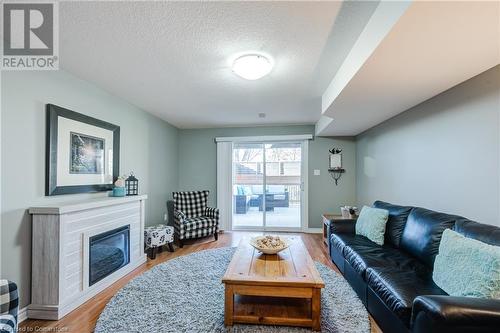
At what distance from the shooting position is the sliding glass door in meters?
5.15

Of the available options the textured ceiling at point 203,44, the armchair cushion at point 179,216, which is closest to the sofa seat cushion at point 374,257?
the textured ceiling at point 203,44

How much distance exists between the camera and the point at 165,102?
11.5ft

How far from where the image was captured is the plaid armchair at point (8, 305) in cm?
137

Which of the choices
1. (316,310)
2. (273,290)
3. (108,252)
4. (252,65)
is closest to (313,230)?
(316,310)

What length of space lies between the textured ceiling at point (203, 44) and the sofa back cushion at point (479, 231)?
1693 mm

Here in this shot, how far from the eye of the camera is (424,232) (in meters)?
2.14

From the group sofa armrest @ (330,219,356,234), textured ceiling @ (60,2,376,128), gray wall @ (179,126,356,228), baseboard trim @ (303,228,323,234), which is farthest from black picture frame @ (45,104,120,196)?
baseboard trim @ (303,228,323,234)

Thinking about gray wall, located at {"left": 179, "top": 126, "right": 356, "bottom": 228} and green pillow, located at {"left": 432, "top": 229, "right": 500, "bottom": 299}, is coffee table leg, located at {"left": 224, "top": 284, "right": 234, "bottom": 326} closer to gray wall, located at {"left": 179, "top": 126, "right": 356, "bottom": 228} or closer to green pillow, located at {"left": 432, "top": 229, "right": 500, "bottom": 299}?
green pillow, located at {"left": 432, "top": 229, "right": 500, "bottom": 299}

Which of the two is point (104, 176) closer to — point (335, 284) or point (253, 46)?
point (253, 46)

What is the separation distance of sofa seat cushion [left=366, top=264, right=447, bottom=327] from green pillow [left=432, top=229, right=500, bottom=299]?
11 cm

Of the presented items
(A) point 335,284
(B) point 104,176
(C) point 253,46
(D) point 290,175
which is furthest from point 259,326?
(D) point 290,175

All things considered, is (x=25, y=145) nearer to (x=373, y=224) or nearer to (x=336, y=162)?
(x=373, y=224)

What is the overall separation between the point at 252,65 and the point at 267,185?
3.38 metres

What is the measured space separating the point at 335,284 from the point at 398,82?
212 centimetres
